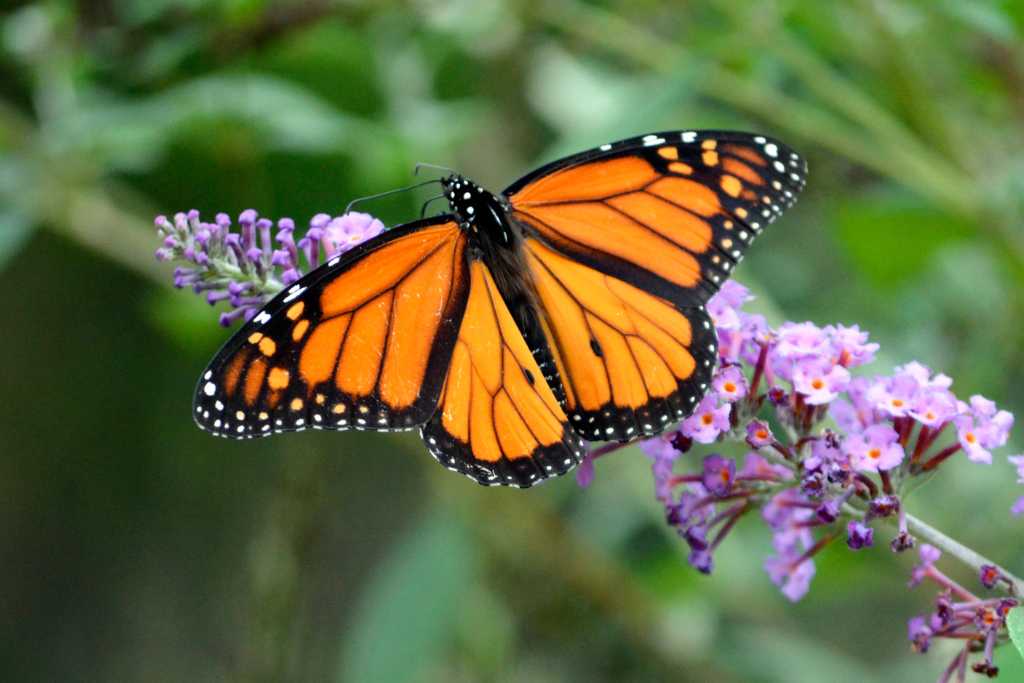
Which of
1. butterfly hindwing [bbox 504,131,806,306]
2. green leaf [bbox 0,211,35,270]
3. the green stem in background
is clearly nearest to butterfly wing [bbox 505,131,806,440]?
butterfly hindwing [bbox 504,131,806,306]

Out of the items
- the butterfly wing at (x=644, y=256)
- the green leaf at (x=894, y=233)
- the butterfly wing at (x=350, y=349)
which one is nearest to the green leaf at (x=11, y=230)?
the butterfly wing at (x=350, y=349)

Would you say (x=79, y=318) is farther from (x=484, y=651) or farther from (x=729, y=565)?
(x=729, y=565)

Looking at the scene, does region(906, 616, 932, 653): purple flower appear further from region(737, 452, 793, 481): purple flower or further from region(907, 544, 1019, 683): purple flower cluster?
region(737, 452, 793, 481): purple flower

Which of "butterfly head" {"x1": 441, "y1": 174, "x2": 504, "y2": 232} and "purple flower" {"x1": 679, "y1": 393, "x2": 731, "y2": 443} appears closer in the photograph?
"purple flower" {"x1": 679, "y1": 393, "x2": 731, "y2": 443}

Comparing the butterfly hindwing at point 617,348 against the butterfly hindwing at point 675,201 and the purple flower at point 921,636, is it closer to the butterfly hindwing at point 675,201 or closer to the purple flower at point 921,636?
the butterfly hindwing at point 675,201

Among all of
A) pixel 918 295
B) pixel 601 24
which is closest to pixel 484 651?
pixel 918 295

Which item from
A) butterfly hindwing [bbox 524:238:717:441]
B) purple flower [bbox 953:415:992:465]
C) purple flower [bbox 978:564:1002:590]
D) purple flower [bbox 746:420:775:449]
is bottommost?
purple flower [bbox 978:564:1002:590]

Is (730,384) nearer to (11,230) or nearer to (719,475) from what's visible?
(719,475)
